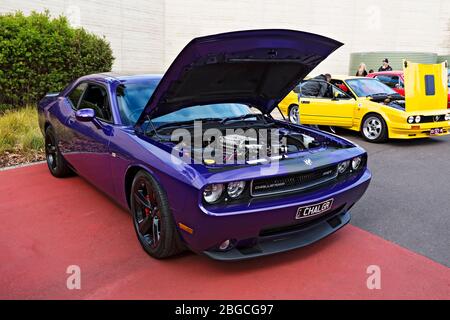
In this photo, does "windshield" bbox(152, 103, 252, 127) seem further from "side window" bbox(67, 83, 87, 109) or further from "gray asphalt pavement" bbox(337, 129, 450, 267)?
"gray asphalt pavement" bbox(337, 129, 450, 267)

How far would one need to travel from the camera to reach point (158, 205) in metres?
2.97

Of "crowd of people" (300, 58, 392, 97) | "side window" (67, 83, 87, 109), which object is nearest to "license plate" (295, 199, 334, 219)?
"side window" (67, 83, 87, 109)

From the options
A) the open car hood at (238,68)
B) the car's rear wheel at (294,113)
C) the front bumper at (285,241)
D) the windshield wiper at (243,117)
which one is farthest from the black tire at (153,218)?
the car's rear wheel at (294,113)

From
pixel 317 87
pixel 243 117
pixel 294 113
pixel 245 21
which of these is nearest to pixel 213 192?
pixel 243 117

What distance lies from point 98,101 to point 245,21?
18.4 meters

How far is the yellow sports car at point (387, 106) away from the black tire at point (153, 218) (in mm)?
5819

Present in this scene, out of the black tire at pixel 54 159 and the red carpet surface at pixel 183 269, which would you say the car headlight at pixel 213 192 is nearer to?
the red carpet surface at pixel 183 269

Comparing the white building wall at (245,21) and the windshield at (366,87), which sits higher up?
the white building wall at (245,21)

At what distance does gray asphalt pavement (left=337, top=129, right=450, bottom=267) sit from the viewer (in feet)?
11.8

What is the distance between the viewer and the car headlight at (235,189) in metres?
2.73

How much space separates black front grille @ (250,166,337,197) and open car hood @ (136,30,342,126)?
1123 millimetres

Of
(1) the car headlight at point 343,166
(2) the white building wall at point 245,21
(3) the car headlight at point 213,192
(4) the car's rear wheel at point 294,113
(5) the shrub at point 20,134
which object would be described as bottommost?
(3) the car headlight at point 213,192
